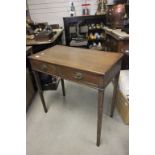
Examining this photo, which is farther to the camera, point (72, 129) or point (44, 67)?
point (72, 129)

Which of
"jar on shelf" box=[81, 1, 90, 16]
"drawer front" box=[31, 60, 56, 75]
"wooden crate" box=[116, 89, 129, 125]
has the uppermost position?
"jar on shelf" box=[81, 1, 90, 16]

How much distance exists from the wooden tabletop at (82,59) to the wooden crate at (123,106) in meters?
0.49

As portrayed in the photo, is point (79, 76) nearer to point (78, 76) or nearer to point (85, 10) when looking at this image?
point (78, 76)

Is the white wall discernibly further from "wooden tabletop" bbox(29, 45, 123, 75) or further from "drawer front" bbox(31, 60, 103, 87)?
"drawer front" bbox(31, 60, 103, 87)

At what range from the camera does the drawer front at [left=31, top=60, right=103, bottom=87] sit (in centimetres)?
119

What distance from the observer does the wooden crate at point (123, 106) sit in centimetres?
160

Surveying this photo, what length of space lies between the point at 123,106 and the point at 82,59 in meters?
0.72

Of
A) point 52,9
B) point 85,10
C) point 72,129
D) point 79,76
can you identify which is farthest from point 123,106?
point 52,9

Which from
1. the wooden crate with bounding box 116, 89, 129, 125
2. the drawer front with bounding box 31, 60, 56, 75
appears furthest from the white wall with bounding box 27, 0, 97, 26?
the wooden crate with bounding box 116, 89, 129, 125

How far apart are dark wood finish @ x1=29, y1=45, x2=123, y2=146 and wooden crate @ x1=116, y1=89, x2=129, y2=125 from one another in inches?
15.3

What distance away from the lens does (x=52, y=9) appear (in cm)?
351
